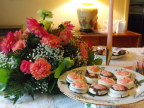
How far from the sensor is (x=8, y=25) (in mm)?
2482

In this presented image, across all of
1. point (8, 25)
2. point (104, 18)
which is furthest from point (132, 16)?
point (8, 25)

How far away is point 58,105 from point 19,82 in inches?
7.0

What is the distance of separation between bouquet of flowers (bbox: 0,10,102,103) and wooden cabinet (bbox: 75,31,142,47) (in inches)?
59.4

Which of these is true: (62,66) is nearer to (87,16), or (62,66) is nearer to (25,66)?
(25,66)

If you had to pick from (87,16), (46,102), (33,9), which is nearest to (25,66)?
(46,102)

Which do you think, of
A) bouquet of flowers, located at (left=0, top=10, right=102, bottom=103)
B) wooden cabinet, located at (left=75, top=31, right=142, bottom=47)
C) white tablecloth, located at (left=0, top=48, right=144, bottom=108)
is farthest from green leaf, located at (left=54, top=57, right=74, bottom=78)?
wooden cabinet, located at (left=75, top=31, right=142, bottom=47)

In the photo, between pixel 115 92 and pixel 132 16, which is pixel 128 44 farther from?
pixel 115 92

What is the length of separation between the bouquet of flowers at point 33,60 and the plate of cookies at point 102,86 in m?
0.06

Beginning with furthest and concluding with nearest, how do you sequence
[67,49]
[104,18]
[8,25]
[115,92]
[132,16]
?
[132,16] → [104,18] → [8,25] → [67,49] → [115,92]

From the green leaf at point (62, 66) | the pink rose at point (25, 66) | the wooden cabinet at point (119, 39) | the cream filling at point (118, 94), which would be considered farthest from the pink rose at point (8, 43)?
the wooden cabinet at point (119, 39)

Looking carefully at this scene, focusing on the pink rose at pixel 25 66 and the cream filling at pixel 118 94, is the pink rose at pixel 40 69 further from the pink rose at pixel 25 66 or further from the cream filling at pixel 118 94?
the cream filling at pixel 118 94

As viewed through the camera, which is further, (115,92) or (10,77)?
(10,77)

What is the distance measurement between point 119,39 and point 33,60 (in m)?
1.81

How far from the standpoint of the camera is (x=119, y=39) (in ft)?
8.07
